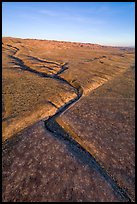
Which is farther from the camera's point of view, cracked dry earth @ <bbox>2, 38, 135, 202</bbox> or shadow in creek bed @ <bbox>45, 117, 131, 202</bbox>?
shadow in creek bed @ <bbox>45, 117, 131, 202</bbox>

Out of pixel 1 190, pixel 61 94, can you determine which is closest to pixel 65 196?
pixel 1 190

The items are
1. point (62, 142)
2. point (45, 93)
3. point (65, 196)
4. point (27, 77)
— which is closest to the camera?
point (65, 196)

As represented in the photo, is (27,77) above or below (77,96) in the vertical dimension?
above

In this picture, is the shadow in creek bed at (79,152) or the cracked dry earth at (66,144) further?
the shadow in creek bed at (79,152)

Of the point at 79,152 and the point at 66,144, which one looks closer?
the point at 79,152

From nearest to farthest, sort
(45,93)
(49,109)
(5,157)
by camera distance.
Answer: (5,157) → (49,109) → (45,93)

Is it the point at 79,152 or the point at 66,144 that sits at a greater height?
the point at 66,144

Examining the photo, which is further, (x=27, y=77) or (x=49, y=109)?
(x=27, y=77)

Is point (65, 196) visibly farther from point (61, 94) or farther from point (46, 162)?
point (61, 94)
